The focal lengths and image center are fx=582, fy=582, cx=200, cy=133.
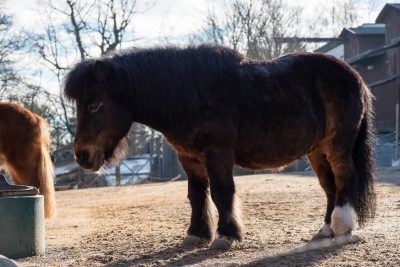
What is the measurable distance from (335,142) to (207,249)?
1.64m

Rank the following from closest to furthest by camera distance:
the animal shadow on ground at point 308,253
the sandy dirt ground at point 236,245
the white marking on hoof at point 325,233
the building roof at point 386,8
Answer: the animal shadow on ground at point 308,253 < the sandy dirt ground at point 236,245 < the white marking on hoof at point 325,233 < the building roof at point 386,8

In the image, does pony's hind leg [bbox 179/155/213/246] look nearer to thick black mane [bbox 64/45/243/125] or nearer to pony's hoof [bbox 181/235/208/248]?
pony's hoof [bbox 181/235/208/248]

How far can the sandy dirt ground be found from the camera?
485 cm

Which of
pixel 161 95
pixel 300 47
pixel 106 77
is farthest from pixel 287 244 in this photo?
pixel 300 47

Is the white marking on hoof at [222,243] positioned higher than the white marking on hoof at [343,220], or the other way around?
the white marking on hoof at [343,220]

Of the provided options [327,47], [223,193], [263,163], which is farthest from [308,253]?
[327,47]

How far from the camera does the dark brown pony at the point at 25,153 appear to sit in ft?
28.4

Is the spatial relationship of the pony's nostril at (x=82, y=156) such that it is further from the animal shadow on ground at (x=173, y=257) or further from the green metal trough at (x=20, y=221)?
the animal shadow on ground at (x=173, y=257)

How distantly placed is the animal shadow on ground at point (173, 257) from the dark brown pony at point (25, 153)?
3.73m

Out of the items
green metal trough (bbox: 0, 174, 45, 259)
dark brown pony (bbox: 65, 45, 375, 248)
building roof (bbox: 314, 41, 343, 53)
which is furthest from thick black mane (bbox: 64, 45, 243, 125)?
building roof (bbox: 314, 41, 343, 53)

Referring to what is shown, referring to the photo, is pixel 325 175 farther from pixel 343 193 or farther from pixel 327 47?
pixel 327 47

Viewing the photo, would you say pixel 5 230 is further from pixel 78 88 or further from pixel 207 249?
pixel 207 249

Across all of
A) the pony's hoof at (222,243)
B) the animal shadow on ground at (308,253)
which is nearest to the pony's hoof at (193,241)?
the pony's hoof at (222,243)

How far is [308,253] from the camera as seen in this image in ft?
16.4
